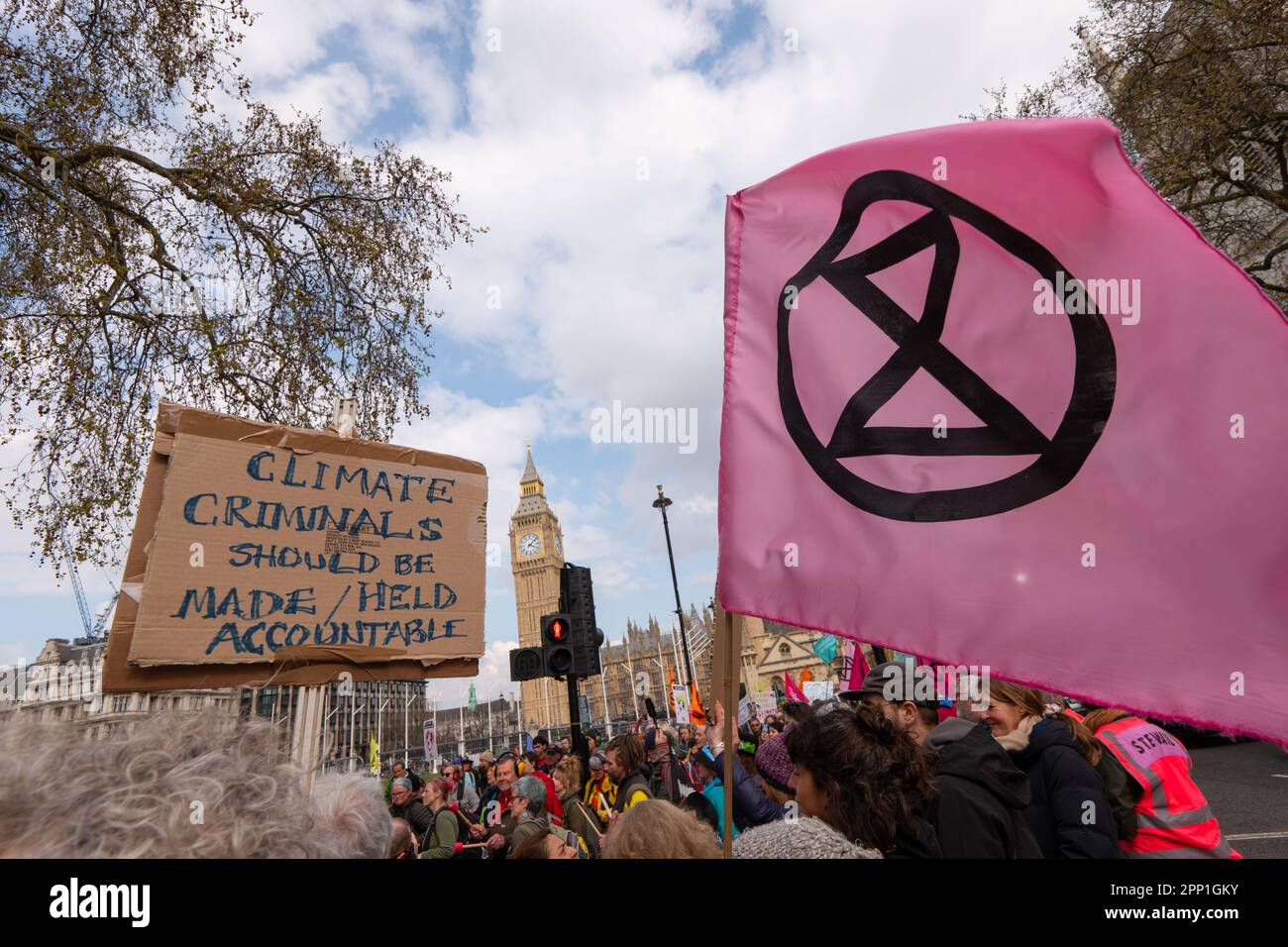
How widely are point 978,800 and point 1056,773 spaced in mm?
776

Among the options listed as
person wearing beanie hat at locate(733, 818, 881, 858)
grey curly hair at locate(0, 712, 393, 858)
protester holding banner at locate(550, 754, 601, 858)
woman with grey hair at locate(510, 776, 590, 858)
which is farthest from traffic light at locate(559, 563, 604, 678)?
grey curly hair at locate(0, 712, 393, 858)

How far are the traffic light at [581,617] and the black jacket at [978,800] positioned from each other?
5687 millimetres

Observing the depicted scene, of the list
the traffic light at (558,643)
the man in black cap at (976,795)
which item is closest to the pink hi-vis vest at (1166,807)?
the man in black cap at (976,795)

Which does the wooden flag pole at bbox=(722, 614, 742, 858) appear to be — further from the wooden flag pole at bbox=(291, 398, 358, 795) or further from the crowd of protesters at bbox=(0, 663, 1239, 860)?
the wooden flag pole at bbox=(291, 398, 358, 795)

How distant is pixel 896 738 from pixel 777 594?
0.66 metres

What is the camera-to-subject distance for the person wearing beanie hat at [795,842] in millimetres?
1839

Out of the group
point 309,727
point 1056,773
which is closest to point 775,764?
point 1056,773

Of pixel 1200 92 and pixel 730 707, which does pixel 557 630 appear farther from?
pixel 1200 92

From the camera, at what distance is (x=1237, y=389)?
6.58ft

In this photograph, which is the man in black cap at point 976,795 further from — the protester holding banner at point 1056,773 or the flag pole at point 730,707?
the flag pole at point 730,707

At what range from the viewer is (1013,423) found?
2.30m

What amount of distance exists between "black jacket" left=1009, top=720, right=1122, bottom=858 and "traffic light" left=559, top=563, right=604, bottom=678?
5.46 metres
